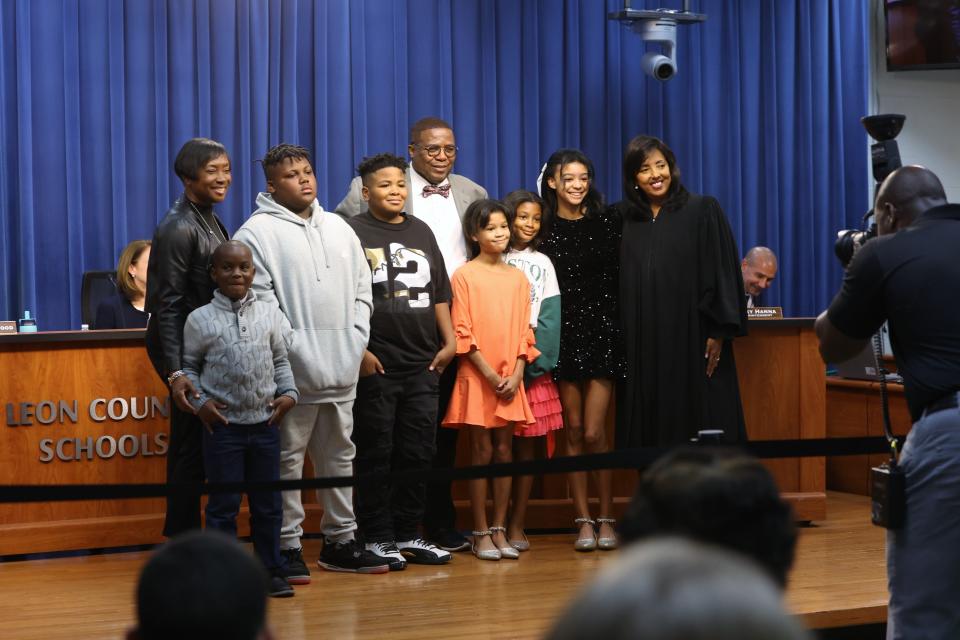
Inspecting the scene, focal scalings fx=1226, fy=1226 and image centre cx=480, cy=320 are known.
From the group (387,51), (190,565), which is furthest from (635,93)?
(190,565)

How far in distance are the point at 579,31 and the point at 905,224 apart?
4.85m

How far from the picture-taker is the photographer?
2406mm

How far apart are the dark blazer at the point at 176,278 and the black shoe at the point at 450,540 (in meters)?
1.24

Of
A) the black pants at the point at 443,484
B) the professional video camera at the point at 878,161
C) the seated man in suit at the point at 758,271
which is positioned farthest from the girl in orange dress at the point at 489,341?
the seated man in suit at the point at 758,271

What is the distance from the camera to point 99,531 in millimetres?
4477

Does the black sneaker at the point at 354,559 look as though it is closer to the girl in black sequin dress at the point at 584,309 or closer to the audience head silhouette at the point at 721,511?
the girl in black sequin dress at the point at 584,309

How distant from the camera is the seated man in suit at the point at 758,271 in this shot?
6.75 metres

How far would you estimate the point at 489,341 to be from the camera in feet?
14.2

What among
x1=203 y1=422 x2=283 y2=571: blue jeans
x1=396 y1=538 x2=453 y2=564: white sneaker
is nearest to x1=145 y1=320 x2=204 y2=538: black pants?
x1=203 y1=422 x2=283 y2=571: blue jeans

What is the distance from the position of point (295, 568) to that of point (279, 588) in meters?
0.17

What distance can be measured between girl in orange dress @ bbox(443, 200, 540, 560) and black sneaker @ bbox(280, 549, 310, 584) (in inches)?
26.6

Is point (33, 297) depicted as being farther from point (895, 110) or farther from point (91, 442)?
point (895, 110)

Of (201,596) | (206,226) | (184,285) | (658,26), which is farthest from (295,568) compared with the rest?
(658,26)

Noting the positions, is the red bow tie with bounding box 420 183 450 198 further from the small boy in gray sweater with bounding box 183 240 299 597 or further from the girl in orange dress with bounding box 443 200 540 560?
the small boy in gray sweater with bounding box 183 240 299 597
